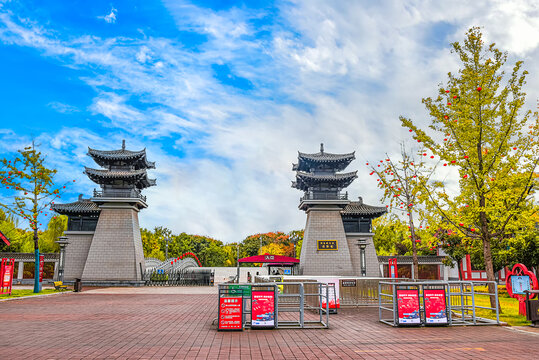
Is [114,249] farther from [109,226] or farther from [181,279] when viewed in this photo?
[181,279]

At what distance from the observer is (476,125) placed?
1476 centimetres

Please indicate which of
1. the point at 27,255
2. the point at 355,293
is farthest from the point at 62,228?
the point at 355,293

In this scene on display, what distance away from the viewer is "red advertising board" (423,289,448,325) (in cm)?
1115

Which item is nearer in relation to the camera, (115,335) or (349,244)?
(115,335)

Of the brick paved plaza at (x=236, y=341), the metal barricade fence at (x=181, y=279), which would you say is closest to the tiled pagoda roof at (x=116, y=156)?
the metal barricade fence at (x=181, y=279)

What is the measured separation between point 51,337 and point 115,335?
4.67 ft

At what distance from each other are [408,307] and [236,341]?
5141mm

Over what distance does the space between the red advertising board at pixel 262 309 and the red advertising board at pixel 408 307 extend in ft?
11.8

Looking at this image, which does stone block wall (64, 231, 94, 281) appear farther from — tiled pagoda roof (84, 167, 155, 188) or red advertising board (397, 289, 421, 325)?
red advertising board (397, 289, 421, 325)

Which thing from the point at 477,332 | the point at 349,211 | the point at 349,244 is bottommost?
the point at 477,332

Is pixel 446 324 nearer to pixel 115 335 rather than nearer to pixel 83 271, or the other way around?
pixel 115 335

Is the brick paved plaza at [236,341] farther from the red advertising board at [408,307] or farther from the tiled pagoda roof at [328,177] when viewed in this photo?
the tiled pagoda roof at [328,177]

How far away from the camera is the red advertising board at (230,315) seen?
403 inches

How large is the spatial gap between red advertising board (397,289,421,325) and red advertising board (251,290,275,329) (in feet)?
11.8
